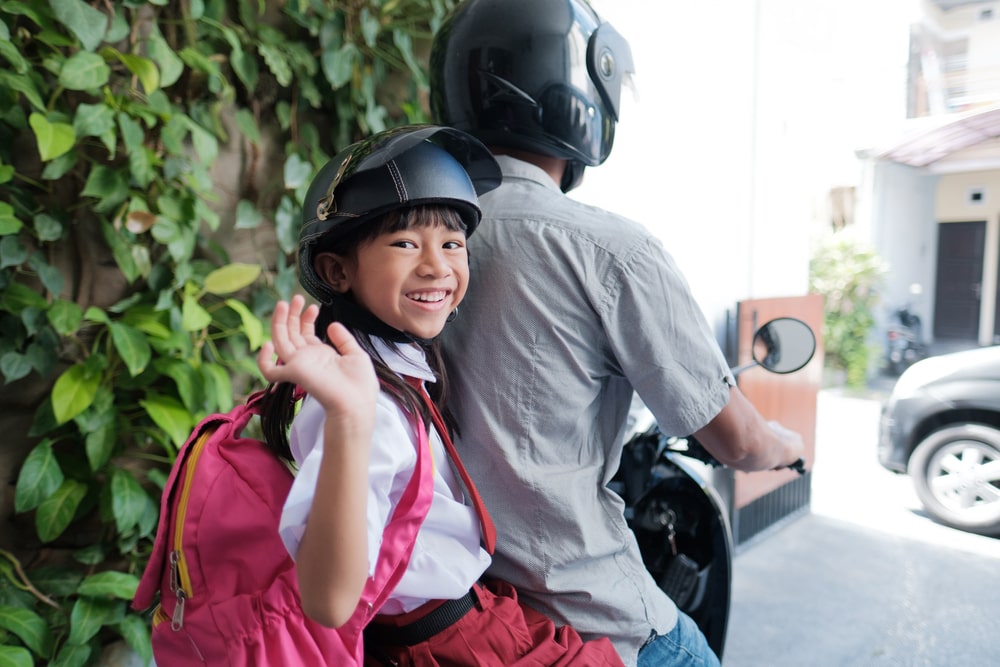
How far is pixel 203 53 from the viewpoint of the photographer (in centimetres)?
176

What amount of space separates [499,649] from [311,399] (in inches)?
14.4

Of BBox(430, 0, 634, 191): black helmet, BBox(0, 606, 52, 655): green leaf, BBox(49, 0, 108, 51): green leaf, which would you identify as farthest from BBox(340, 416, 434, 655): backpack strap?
BBox(49, 0, 108, 51): green leaf

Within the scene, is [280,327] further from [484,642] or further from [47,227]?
Answer: [47,227]

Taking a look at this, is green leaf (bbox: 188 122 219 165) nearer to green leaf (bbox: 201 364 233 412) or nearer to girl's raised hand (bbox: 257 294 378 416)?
green leaf (bbox: 201 364 233 412)

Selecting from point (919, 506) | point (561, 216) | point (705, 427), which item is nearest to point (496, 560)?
point (705, 427)

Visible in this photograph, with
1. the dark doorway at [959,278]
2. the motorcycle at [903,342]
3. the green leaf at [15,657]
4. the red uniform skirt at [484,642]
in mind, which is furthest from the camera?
the motorcycle at [903,342]

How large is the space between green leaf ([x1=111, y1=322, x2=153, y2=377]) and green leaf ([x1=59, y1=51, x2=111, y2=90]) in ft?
1.69

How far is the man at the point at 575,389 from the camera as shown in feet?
2.68

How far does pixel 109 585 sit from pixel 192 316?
25.1 inches

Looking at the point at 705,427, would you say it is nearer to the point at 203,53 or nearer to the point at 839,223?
the point at 203,53

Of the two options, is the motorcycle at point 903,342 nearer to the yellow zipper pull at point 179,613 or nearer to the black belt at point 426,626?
the black belt at point 426,626

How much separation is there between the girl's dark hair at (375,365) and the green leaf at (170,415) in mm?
978

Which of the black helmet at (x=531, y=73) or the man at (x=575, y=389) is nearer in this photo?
the man at (x=575, y=389)

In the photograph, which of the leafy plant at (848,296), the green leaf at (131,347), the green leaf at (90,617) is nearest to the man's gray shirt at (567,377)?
the green leaf at (131,347)
